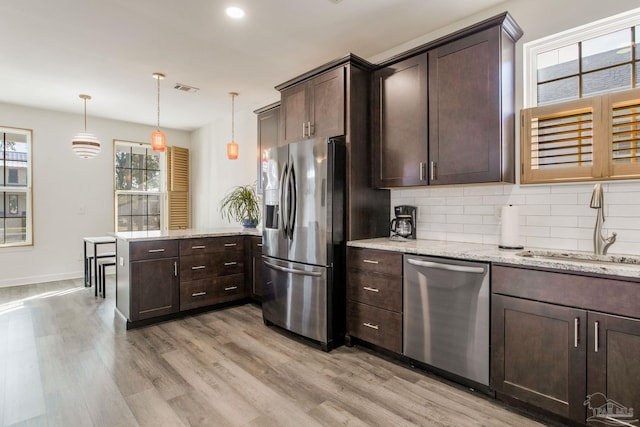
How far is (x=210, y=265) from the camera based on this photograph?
376cm

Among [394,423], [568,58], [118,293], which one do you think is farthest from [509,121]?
[118,293]

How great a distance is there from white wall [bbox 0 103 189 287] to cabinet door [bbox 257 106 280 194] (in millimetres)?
3148

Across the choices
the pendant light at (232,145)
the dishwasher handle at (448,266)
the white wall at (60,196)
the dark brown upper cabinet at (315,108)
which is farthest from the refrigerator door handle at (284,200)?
A: the white wall at (60,196)

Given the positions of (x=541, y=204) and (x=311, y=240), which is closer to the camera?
(x=541, y=204)

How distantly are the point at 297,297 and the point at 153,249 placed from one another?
1.58 meters

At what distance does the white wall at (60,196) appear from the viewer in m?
5.07

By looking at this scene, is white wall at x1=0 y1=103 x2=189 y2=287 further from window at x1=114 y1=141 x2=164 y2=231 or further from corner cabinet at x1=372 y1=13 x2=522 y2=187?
corner cabinet at x1=372 y1=13 x2=522 y2=187

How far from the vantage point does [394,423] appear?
1.83 m

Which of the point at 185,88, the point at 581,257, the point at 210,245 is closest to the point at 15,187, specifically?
the point at 185,88

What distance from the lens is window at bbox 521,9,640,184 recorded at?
2.02 meters

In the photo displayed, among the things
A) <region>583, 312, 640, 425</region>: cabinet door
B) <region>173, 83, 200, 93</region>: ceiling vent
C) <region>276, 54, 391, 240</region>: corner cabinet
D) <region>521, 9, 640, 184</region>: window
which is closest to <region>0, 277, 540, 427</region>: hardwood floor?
<region>583, 312, 640, 425</region>: cabinet door

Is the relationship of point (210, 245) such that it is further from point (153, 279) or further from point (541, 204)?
point (541, 204)

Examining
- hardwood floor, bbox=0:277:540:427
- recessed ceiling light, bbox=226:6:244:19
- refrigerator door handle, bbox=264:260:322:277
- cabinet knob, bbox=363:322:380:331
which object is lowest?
hardwood floor, bbox=0:277:540:427

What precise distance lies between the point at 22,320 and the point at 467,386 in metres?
4.31
